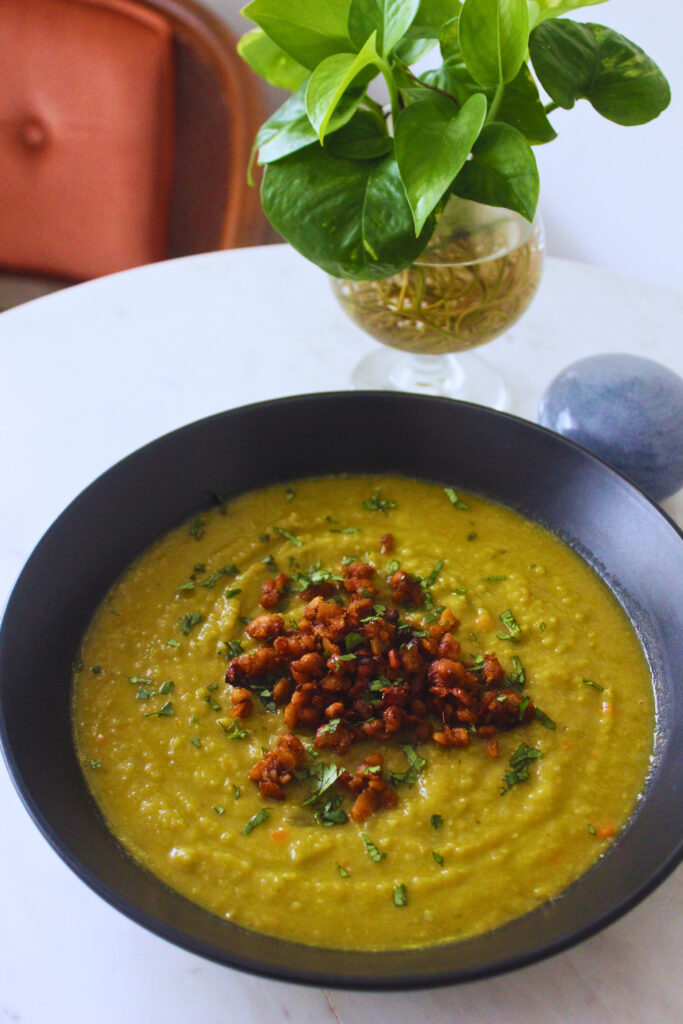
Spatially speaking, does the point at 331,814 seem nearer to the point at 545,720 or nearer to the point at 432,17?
the point at 545,720

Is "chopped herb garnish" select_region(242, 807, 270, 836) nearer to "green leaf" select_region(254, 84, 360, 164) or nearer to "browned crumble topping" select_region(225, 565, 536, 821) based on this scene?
"browned crumble topping" select_region(225, 565, 536, 821)

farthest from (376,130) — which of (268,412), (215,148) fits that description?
(215,148)

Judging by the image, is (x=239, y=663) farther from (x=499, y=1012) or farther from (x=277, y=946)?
(x=499, y=1012)

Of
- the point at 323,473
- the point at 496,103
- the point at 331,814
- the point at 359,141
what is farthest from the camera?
the point at 323,473

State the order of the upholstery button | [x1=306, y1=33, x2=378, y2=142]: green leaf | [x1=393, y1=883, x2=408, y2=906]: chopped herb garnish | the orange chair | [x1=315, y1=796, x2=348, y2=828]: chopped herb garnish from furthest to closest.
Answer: the upholstery button < the orange chair < [x1=306, y1=33, x2=378, y2=142]: green leaf < [x1=315, y1=796, x2=348, y2=828]: chopped herb garnish < [x1=393, y1=883, x2=408, y2=906]: chopped herb garnish

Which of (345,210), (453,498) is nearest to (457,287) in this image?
(345,210)

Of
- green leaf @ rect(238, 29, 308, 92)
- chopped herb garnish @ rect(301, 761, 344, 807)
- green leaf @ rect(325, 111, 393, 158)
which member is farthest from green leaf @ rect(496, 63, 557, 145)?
chopped herb garnish @ rect(301, 761, 344, 807)
